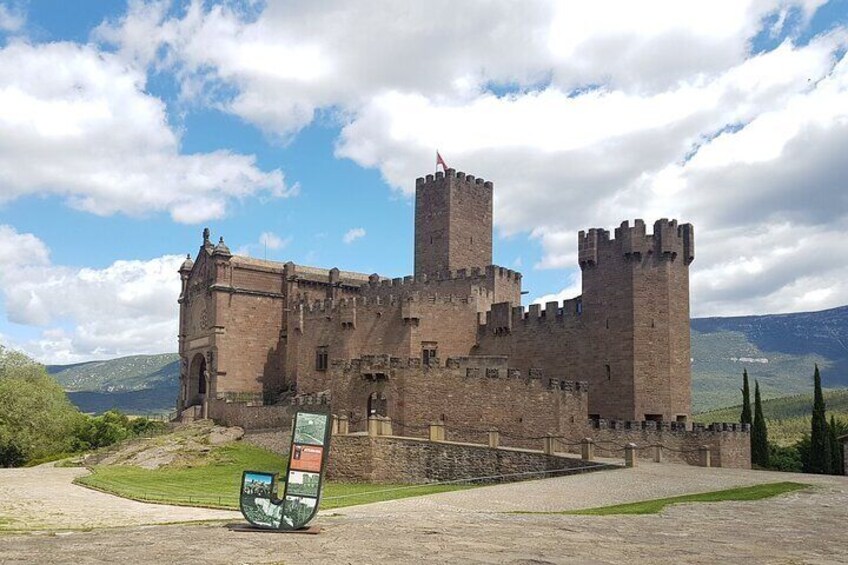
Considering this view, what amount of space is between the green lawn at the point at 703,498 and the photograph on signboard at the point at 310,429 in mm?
7126

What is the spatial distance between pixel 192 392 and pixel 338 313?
43.0 ft

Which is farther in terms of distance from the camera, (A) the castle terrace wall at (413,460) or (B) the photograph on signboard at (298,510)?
(A) the castle terrace wall at (413,460)

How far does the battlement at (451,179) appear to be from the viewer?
186 feet

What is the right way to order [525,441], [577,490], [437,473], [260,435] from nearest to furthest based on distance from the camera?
[577,490] → [437,473] → [525,441] → [260,435]

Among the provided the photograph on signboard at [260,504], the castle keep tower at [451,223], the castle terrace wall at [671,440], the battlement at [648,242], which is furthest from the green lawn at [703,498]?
the castle keep tower at [451,223]

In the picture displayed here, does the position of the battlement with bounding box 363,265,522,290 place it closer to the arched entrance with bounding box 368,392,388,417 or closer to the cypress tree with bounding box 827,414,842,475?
the arched entrance with bounding box 368,392,388,417

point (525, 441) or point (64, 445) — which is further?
point (64, 445)

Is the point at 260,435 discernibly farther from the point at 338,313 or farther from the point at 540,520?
the point at 540,520

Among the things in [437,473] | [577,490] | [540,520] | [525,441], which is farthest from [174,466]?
[540,520]

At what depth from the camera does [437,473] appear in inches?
1374

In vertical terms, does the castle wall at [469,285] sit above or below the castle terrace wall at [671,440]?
above

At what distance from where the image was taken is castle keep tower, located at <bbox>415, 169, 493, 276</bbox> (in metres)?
56.2

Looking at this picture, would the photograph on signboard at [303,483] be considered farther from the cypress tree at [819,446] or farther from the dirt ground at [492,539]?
the cypress tree at [819,446]

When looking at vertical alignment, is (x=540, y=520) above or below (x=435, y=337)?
below
